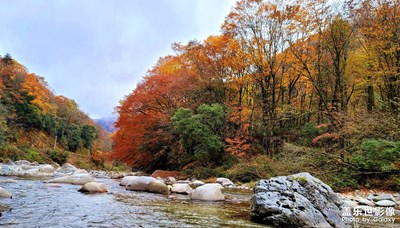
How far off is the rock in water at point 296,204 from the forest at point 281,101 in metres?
5.54

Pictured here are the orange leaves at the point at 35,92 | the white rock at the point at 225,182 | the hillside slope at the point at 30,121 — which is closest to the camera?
the white rock at the point at 225,182

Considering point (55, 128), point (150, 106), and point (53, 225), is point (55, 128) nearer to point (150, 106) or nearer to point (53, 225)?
point (150, 106)

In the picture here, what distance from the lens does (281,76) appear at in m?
19.9

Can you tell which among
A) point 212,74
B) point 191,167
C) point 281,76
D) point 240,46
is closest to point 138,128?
point 191,167

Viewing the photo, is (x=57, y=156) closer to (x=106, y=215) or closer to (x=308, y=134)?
(x=308, y=134)

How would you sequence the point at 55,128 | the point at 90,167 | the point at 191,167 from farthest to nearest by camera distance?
the point at 55,128 < the point at 90,167 < the point at 191,167

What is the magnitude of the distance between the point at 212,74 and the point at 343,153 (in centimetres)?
1267

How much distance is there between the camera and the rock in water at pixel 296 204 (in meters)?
4.99

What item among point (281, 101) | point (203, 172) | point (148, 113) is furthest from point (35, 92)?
point (281, 101)

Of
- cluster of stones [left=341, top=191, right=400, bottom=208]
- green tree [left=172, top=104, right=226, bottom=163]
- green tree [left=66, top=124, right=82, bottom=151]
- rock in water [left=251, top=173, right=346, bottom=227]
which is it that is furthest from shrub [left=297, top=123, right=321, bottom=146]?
green tree [left=66, top=124, right=82, bottom=151]

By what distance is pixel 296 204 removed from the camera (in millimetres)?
5184

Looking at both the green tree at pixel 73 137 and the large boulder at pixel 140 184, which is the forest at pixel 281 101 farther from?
the green tree at pixel 73 137

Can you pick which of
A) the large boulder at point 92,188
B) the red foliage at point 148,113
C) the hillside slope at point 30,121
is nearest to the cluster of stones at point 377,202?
the large boulder at point 92,188

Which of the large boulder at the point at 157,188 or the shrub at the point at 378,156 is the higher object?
the shrub at the point at 378,156
